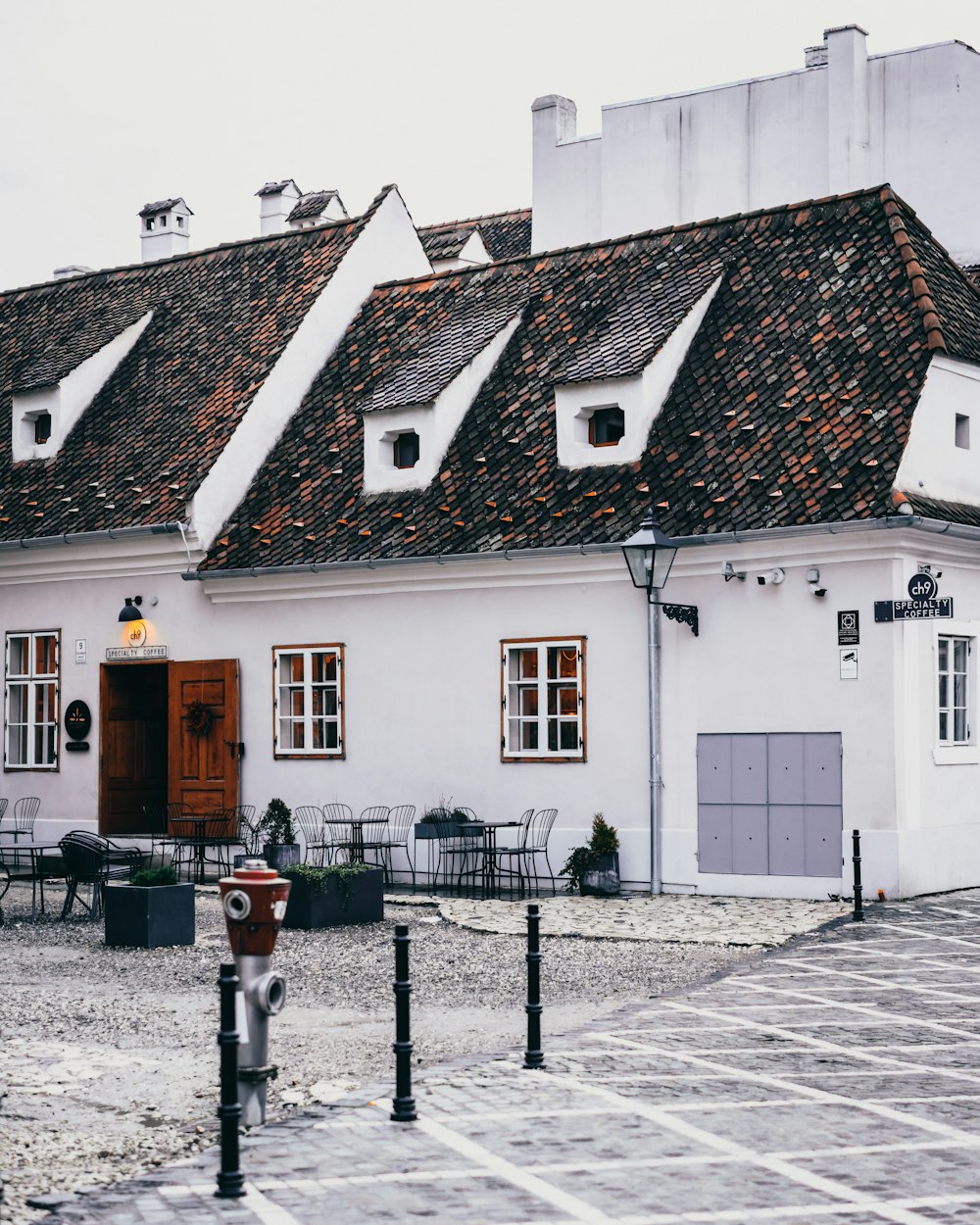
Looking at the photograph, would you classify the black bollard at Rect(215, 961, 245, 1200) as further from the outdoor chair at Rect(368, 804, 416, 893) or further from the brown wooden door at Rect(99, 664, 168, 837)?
the brown wooden door at Rect(99, 664, 168, 837)

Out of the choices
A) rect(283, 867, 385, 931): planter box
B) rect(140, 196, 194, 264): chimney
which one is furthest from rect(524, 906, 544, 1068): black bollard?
rect(140, 196, 194, 264): chimney

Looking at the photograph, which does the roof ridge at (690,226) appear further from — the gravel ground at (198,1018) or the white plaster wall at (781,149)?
the gravel ground at (198,1018)

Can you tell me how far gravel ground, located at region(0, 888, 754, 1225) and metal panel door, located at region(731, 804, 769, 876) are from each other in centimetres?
344

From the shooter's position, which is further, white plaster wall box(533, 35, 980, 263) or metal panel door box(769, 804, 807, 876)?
white plaster wall box(533, 35, 980, 263)

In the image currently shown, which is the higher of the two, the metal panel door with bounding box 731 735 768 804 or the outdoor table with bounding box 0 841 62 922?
the metal panel door with bounding box 731 735 768 804

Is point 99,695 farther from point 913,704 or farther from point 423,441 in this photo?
point 913,704

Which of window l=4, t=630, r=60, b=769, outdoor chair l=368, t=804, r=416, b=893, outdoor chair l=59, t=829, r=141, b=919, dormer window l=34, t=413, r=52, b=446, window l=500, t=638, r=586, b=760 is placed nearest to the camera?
outdoor chair l=59, t=829, r=141, b=919

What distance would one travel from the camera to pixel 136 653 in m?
23.3

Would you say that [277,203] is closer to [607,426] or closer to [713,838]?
[607,426]

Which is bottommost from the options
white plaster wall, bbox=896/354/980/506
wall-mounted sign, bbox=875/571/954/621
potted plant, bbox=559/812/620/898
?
potted plant, bbox=559/812/620/898

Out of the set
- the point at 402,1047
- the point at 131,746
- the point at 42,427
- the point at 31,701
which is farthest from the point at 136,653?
the point at 402,1047

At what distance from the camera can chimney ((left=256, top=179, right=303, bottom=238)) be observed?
37031mm

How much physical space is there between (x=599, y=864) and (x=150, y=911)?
18.0ft

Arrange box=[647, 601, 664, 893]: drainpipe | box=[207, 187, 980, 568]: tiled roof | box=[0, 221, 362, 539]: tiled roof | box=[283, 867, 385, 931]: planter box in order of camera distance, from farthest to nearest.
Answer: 1. box=[0, 221, 362, 539]: tiled roof
2. box=[647, 601, 664, 893]: drainpipe
3. box=[207, 187, 980, 568]: tiled roof
4. box=[283, 867, 385, 931]: planter box
